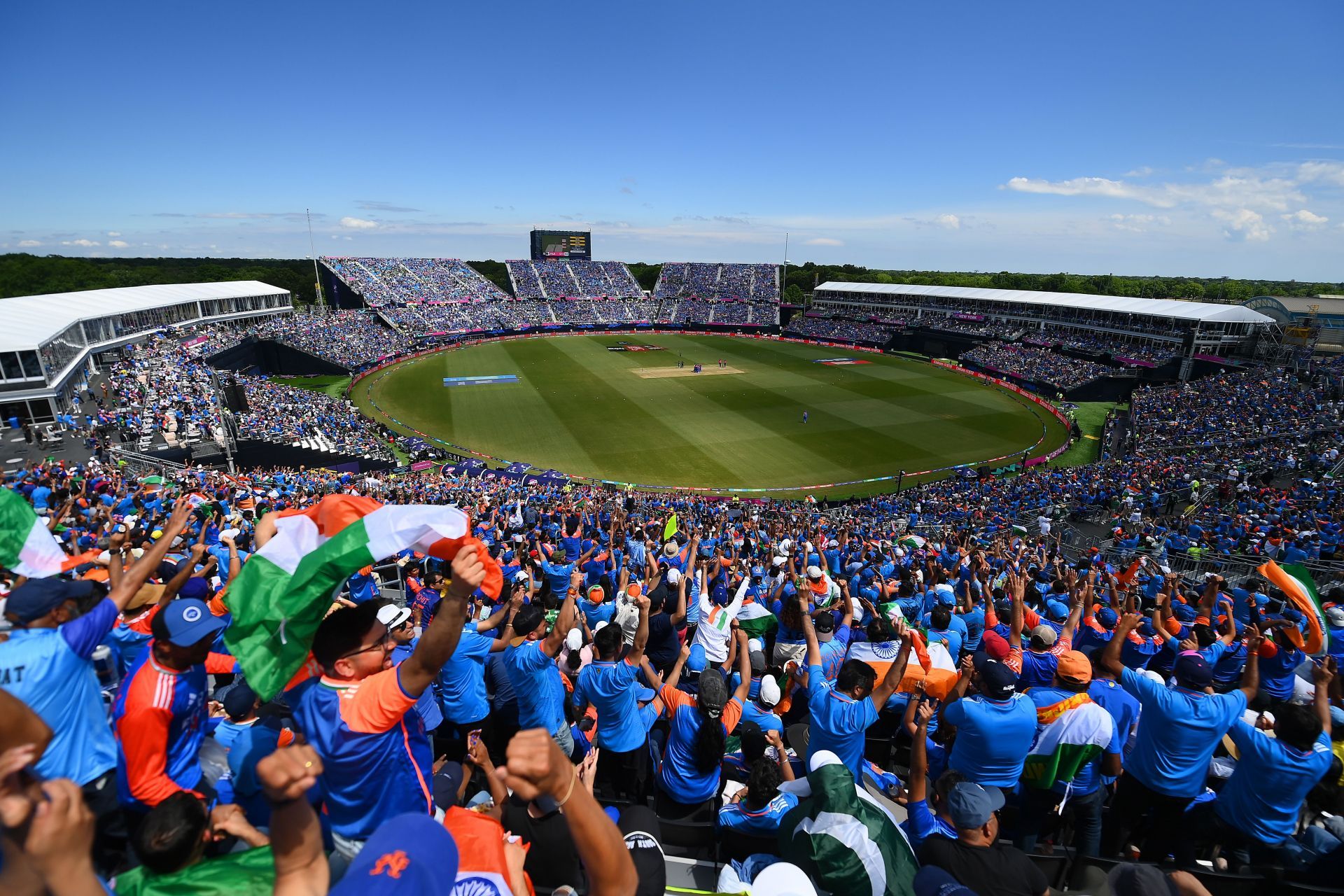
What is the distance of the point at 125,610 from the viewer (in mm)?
4758

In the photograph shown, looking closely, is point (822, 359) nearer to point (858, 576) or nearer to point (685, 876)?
point (858, 576)

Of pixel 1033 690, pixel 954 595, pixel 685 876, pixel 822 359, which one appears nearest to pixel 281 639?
pixel 685 876

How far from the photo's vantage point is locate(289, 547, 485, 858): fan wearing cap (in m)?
2.70

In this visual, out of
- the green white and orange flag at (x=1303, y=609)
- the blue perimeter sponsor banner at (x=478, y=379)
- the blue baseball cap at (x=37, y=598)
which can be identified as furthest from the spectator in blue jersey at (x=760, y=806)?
the blue perimeter sponsor banner at (x=478, y=379)

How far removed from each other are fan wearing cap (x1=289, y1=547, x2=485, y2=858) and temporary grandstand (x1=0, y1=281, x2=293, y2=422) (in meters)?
33.1

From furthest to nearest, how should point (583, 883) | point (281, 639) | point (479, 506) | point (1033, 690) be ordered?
point (479, 506) → point (1033, 690) → point (583, 883) → point (281, 639)

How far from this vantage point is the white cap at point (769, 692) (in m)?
4.56

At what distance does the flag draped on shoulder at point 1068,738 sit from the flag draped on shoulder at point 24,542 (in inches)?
309

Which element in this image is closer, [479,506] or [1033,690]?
[1033,690]

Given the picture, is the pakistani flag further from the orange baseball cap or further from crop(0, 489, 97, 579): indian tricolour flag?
crop(0, 489, 97, 579): indian tricolour flag

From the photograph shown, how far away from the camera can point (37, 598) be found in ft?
11.9

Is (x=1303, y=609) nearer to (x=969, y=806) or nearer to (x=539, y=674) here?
(x=969, y=806)

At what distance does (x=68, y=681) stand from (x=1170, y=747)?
7.17 m

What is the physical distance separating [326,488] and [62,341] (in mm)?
22320
